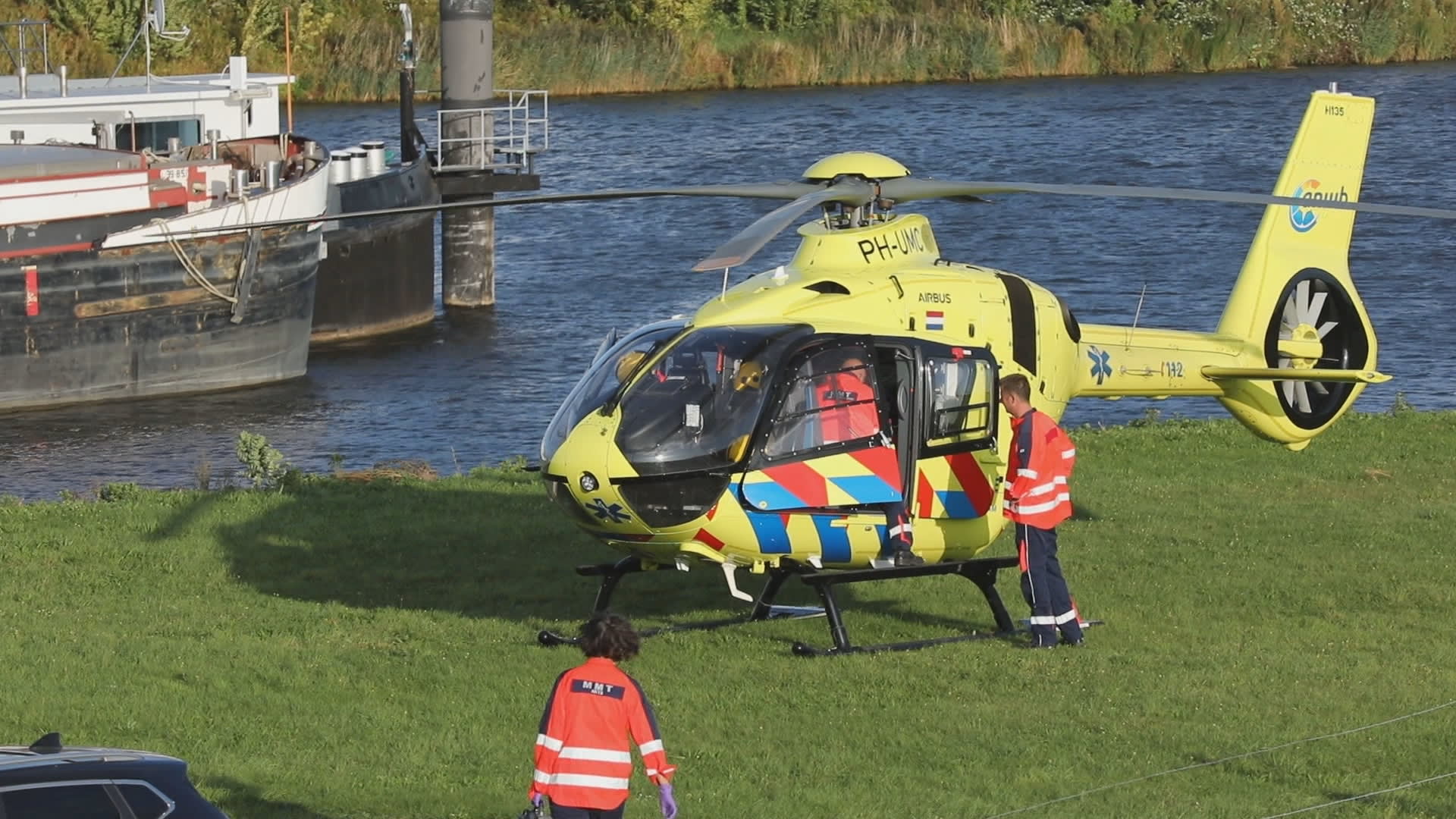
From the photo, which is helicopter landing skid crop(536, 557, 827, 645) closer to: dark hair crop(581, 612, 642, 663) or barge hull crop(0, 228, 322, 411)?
dark hair crop(581, 612, 642, 663)

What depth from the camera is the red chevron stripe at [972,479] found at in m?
14.6

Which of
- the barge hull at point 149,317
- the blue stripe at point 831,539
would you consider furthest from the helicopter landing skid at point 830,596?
the barge hull at point 149,317

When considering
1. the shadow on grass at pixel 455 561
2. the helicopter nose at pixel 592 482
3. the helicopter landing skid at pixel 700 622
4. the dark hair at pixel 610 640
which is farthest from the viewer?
the shadow on grass at pixel 455 561

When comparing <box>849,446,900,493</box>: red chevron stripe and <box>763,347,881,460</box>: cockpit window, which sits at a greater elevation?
<box>763,347,881,460</box>: cockpit window

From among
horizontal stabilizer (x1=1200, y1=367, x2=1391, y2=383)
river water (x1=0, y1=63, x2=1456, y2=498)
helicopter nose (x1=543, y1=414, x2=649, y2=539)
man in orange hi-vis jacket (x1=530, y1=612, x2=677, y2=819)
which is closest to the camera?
man in orange hi-vis jacket (x1=530, y1=612, x2=677, y2=819)

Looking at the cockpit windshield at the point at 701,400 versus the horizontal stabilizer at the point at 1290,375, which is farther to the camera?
the horizontal stabilizer at the point at 1290,375

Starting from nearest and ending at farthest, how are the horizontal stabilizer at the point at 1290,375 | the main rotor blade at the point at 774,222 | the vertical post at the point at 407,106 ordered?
1. the main rotor blade at the point at 774,222
2. the horizontal stabilizer at the point at 1290,375
3. the vertical post at the point at 407,106

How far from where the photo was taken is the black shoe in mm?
14375

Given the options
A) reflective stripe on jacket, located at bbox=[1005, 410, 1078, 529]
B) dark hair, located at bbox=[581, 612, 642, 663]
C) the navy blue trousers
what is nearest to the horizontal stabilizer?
reflective stripe on jacket, located at bbox=[1005, 410, 1078, 529]

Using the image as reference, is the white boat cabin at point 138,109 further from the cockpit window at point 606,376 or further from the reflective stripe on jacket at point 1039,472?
the reflective stripe on jacket at point 1039,472

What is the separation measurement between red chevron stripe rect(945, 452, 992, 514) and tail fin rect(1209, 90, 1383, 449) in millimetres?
3184

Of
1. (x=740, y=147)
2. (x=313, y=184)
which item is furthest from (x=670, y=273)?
(x=740, y=147)

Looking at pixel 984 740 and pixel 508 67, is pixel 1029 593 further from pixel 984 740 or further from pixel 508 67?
pixel 508 67

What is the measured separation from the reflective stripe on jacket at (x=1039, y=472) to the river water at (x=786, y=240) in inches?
418
